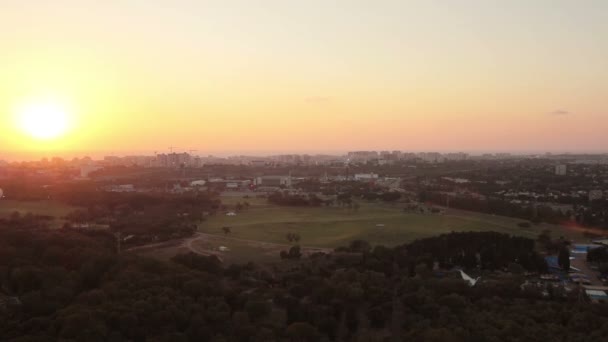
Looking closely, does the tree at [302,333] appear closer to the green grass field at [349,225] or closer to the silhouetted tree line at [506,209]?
the green grass field at [349,225]

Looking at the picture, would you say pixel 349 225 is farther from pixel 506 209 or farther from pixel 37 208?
pixel 37 208

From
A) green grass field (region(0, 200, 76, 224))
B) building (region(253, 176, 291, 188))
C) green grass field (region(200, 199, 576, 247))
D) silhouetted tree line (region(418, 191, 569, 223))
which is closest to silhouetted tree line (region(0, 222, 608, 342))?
green grass field (region(200, 199, 576, 247))

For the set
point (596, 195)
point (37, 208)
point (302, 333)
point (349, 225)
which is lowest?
point (349, 225)

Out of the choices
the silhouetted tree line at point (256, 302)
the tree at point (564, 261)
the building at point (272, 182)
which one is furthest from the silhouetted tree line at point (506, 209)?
the building at point (272, 182)

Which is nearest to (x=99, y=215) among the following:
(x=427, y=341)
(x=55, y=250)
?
(x=55, y=250)

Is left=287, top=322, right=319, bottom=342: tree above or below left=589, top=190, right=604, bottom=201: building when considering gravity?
→ below

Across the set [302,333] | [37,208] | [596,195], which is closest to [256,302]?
[302,333]

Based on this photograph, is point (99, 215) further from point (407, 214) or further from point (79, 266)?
point (407, 214)

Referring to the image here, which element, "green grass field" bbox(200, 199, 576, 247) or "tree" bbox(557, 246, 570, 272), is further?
"green grass field" bbox(200, 199, 576, 247)

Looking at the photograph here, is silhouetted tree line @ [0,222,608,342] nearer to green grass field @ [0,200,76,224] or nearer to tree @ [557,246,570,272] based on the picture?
tree @ [557,246,570,272]
